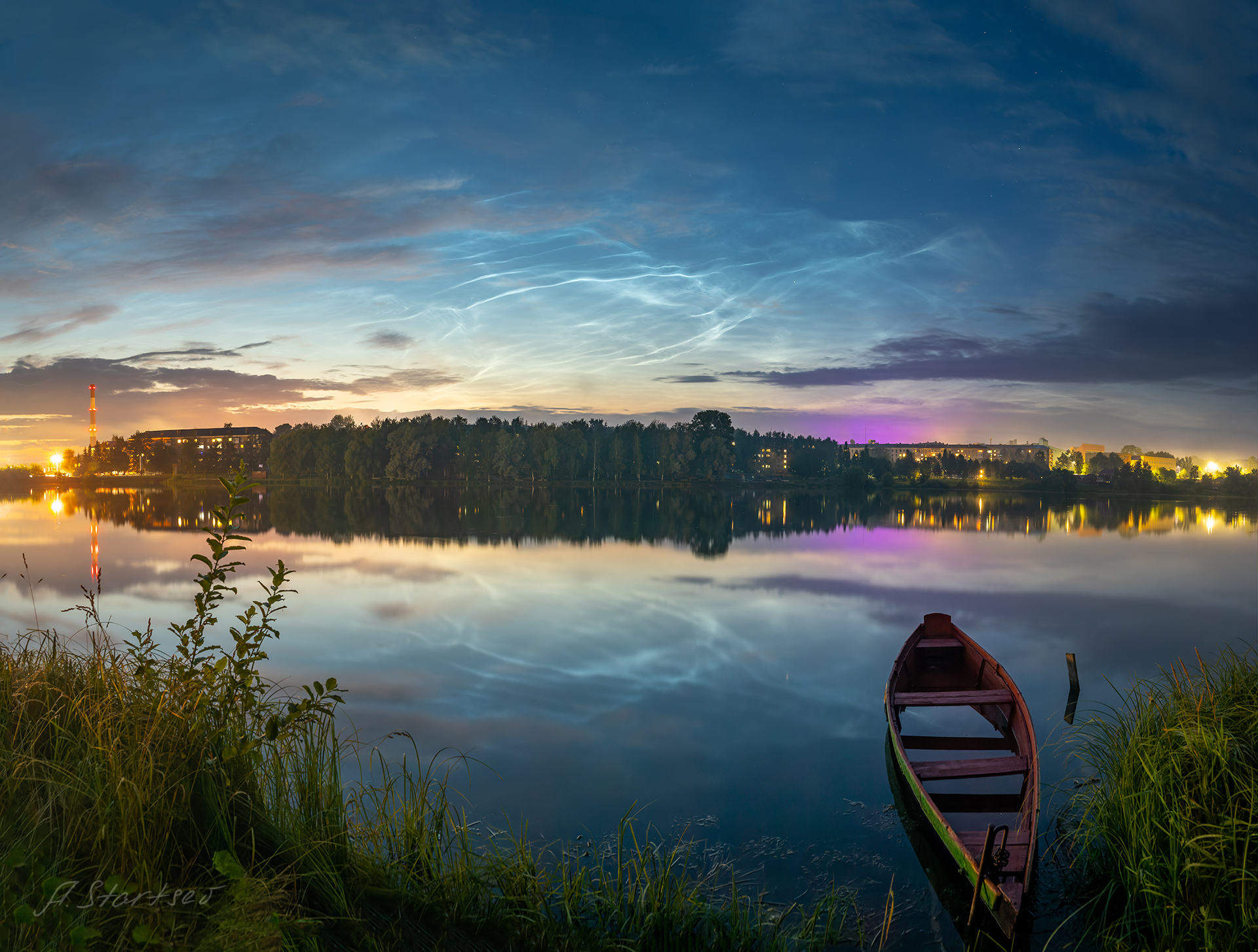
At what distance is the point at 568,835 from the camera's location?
8.77 metres

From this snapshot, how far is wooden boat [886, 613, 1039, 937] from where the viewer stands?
659 centimetres

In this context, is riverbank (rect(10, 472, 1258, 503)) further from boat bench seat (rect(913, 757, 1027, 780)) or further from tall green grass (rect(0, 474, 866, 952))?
tall green grass (rect(0, 474, 866, 952))

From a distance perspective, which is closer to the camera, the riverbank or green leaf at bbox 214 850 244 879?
green leaf at bbox 214 850 244 879

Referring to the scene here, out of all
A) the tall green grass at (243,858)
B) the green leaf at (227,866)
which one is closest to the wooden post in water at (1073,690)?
the tall green grass at (243,858)

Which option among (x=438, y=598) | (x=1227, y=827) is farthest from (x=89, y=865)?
(x=438, y=598)

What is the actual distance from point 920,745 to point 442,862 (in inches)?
302

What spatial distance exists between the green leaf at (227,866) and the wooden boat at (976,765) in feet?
18.6

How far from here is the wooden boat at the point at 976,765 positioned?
6594mm

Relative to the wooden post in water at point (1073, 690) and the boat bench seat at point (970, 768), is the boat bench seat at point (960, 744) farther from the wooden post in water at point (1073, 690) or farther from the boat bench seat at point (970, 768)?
the wooden post in water at point (1073, 690)

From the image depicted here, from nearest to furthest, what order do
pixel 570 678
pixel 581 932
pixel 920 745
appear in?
pixel 581 932 < pixel 920 745 < pixel 570 678

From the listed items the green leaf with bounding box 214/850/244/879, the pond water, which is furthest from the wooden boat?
the green leaf with bounding box 214/850/244/879

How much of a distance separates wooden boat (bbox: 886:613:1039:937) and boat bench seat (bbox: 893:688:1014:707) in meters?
0.01

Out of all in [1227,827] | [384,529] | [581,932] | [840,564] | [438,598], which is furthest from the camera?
[384,529]

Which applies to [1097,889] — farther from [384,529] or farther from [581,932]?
[384,529]
